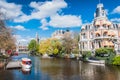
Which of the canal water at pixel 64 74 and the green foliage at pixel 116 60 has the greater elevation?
the green foliage at pixel 116 60

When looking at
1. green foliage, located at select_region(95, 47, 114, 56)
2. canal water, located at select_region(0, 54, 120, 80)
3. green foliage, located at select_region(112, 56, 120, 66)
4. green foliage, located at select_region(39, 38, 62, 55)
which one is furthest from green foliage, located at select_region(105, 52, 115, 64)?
green foliage, located at select_region(39, 38, 62, 55)

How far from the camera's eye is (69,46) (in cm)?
9194

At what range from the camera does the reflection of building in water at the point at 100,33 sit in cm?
7056

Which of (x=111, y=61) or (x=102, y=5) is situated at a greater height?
(x=102, y=5)

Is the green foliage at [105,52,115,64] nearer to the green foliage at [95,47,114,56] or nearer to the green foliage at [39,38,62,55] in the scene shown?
the green foliage at [95,47,114,56]

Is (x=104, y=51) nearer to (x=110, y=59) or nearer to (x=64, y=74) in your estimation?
(x=110, y=59)

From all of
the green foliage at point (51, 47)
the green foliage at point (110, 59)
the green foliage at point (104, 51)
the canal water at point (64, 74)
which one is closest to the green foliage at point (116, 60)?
the green foliage at point (110, 59)

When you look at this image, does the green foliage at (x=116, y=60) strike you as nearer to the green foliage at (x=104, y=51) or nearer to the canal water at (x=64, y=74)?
the canal water at (x=64, y=74)

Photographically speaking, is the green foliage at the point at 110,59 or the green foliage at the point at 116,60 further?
the green foliage at the point at 110,59

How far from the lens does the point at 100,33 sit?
71062mm

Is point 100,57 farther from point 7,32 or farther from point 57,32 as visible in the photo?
point 57,32

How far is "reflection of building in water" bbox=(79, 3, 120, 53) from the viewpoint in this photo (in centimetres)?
7056

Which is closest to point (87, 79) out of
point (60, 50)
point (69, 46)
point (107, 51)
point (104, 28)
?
point (107, 51)

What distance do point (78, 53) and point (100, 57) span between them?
25.0 m
